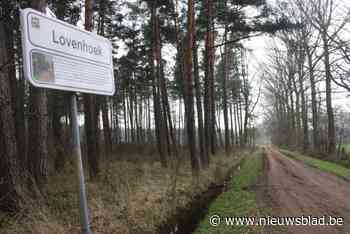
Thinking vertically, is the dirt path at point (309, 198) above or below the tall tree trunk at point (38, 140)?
below

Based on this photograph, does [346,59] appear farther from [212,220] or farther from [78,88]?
[78,88]

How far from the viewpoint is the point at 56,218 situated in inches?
171

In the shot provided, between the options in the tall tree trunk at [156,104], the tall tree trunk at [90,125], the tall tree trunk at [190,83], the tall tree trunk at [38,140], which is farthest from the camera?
the tall tree trunk at [156,104]

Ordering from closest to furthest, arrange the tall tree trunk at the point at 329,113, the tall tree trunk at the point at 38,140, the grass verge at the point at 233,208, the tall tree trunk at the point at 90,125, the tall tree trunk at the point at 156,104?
the grass verge at the point at 233,208
the tall tree trunk at the point at 38,140
the tall tree trunk at the point at 90,125
the tall tree trunk at the point at 156,104
the tall tree trunk at the point at 329,113

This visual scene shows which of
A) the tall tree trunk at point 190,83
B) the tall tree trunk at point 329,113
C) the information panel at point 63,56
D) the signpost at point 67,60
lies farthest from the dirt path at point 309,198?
the tall tree trunk at point 329,113

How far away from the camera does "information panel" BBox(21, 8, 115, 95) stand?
1.70m

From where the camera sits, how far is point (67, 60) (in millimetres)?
1919

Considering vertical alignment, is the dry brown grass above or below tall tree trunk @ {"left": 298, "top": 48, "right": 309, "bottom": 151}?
below

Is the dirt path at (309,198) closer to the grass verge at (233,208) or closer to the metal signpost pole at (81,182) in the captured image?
the grass verge at (233,208)

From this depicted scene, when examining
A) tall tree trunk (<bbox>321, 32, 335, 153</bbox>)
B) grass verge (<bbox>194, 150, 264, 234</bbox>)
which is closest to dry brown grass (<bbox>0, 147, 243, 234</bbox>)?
grass verge (<bbox>194, 150, 264, 234</bbox>)

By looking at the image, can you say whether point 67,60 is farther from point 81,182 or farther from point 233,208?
point 233,208

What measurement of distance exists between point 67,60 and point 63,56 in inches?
1.6

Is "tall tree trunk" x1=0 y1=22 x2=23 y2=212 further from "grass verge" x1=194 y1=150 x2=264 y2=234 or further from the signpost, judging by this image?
"grass verge" x1=194 y1=150 x2=264 y2=234

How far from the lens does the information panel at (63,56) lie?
5.59 ft
